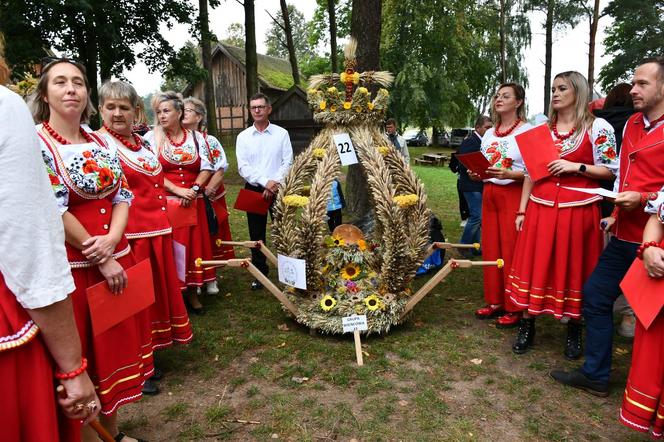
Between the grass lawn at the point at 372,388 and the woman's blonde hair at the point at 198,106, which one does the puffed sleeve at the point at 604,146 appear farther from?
the woman's blonde hair at the point at 198,106

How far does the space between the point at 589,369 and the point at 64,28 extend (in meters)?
10.8

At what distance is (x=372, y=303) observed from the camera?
3908 mm

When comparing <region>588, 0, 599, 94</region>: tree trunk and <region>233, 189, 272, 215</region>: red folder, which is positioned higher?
<region>588, 0, 599, 94</region>: tree trunk

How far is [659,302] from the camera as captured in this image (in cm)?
208

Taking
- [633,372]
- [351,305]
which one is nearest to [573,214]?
[633,372]

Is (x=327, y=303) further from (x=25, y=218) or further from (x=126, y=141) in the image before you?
(x=25, y=218)

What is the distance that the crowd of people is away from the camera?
1203 mm

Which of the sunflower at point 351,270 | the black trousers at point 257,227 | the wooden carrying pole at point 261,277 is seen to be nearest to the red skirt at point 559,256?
the sunflower at point 351,270

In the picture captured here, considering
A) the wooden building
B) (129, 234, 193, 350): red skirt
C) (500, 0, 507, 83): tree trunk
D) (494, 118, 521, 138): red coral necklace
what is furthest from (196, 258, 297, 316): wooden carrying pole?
(500, 0, 507, 83): tree trunk

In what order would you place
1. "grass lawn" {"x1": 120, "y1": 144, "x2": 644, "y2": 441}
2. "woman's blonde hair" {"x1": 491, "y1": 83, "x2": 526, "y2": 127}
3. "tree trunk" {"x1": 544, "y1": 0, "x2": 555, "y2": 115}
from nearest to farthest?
"grass lawn" {"x1": 120, "y1": 144, "x2": 644, "y2": 441}, "woman's blonde hair" {"x1": 491, "y1": 83, "x2": 526, "y2": 127}, "tree trunk" {"x1": 544, "y1": 0, "x2": 555, "y2": 115}

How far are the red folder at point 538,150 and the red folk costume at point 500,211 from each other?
474 millimetres

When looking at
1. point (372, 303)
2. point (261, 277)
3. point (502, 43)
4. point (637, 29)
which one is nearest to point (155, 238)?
point (261, 277)

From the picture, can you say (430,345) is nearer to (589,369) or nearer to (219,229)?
(589,369)

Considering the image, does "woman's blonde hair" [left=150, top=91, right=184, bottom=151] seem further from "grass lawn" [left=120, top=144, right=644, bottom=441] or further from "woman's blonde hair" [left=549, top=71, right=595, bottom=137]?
"woman's blonde hair" [left=549, top=71, right=595, bottom=137]
